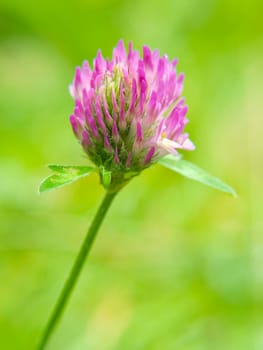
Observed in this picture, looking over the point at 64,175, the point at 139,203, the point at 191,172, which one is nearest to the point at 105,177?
the point at 64,175

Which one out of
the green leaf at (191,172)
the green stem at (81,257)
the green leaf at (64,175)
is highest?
the green leaf at (64,175)

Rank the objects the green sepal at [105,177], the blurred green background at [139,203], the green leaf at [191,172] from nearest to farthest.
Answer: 1. the green sepal at [105,177]
2. the green leaf at [191,172]
3. the blurred green background at [139,203]

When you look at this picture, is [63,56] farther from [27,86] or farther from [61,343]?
[61,343]

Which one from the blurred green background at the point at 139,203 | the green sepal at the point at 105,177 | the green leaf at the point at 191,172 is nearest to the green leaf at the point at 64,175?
the green sepal at the point at 105,177

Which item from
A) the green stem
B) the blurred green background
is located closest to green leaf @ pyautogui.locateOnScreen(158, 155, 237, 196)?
the green stem

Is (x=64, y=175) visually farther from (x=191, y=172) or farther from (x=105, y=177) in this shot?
(x=191, y=172)

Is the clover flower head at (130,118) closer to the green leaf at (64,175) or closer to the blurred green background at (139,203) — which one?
the green leaf at (64,175)

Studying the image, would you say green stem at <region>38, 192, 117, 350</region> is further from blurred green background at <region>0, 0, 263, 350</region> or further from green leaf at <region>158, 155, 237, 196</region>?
blurred green background at <region>0, 0, 263, 350</region>

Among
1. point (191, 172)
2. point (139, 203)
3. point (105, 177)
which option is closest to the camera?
point (105, 177)
